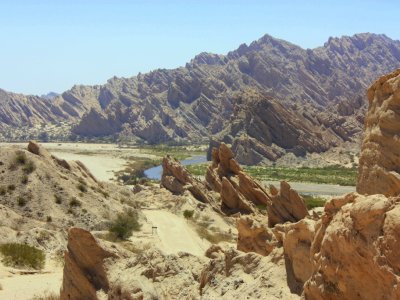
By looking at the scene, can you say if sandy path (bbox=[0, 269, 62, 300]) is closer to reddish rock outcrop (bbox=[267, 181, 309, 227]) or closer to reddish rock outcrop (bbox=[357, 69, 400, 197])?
reddish rock outcrop (bbox=[357, 69, 400, 197])

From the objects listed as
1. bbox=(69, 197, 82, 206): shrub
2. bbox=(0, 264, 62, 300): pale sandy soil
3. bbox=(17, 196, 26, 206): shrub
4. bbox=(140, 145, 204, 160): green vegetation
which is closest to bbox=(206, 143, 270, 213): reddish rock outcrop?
bbox=(69, 197, 82, 206): shrub

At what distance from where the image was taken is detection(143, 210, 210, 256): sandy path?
124ft

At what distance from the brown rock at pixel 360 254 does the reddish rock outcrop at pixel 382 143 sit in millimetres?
11900

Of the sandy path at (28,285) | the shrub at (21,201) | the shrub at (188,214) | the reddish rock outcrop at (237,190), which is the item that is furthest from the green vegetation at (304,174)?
the sandy path at (28,285)

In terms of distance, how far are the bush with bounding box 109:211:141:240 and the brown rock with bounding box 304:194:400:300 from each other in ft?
88.4

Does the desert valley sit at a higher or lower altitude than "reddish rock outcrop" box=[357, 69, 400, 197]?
lower

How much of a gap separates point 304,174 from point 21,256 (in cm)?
9414

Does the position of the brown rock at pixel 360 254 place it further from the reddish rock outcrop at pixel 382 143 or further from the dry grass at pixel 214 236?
the dry grass at pixel 214 236

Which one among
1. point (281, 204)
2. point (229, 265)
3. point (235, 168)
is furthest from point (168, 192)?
Result: point (229, 265)

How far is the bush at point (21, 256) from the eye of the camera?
87.7ft

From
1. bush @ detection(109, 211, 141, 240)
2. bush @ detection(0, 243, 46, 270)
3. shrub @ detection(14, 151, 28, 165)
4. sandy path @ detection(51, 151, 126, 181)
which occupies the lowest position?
sandy path @ detection(51, 151, 126, 181)

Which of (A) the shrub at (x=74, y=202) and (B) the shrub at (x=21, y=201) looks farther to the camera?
(A) the shrub at (x=74, y=202)

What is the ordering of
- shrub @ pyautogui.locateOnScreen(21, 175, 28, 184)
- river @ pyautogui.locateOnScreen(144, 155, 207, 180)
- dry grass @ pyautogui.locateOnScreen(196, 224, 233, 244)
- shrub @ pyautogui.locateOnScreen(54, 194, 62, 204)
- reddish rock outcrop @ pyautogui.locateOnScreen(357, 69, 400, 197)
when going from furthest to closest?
river @ pyautogui.locateOnScreen(144, 155, 207, 180), dry grass @ pyautogui.locateOnScreen(196, 224, 233, 244), shrub @ pyautogui.locateOnScreen(21, 175, 28, 184), shrub @ pyautogui.locateOnScreen(54, 194, 62, 204), reddish rock outcrop @ pyautogui.locateOnScreen(357, 69, 400, 197)

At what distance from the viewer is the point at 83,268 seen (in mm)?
18172
